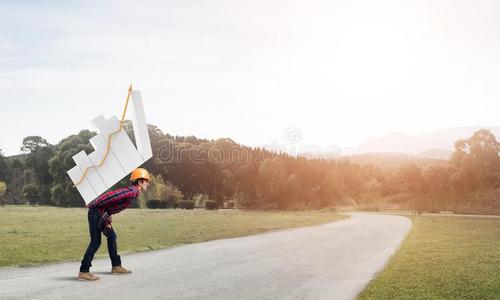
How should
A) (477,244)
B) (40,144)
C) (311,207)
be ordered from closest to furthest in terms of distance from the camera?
(477,244)
(311,207)
(40,144)

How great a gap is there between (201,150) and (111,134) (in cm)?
7530

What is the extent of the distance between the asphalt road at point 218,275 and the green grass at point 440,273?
50 centimetres

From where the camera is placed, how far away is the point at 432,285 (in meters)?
10.4

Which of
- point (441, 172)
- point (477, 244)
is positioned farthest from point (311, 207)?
point (477, 244)

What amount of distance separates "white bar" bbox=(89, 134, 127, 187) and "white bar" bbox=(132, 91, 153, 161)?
1.79 ft

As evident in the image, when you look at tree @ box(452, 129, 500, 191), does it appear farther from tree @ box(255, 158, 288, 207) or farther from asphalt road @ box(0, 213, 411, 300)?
asphalt road @ box(0, 213, 411, 300)

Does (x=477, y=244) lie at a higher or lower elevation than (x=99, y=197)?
lower

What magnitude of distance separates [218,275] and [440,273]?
5700 mm

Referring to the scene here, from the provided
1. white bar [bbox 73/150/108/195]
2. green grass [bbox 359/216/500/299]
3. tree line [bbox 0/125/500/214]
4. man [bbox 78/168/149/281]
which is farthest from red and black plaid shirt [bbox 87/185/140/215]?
tree line [bbox 0/125/500/214]

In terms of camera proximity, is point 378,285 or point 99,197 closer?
point 99,197

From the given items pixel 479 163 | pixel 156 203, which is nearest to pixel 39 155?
pixel 156 203

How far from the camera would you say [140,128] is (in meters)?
7.96

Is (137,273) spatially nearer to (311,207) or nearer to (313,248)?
(313,248)

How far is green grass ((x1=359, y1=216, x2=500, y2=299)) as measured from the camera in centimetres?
958
